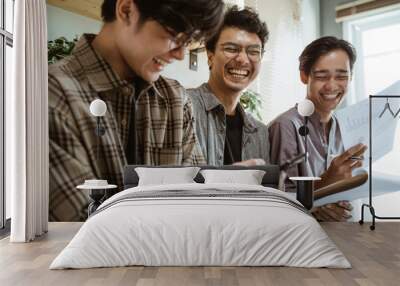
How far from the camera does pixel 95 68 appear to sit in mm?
5188

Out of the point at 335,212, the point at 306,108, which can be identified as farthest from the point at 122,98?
the point at 335,212

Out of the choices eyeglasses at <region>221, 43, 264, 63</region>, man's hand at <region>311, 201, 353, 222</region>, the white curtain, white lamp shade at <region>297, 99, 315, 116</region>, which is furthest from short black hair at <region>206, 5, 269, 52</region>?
man's hand at <region>311, 201, 353, 222</region>

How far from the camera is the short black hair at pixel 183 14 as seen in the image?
5180mm

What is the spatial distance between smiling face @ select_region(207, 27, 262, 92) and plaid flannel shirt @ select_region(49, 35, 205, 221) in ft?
1.59

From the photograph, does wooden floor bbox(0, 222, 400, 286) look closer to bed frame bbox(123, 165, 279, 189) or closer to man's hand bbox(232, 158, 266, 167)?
bed frame bbox(123, 165, 279, 189)

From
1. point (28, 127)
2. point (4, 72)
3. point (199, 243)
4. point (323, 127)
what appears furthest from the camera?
point (323, 127)

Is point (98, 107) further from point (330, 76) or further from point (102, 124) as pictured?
point (330, 76)

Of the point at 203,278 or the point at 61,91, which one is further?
the point at 61,91

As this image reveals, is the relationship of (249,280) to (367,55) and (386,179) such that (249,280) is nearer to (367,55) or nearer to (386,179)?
(386,179)

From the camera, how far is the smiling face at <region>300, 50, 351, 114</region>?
564cm

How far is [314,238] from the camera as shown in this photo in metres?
3.37

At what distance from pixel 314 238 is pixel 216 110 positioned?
242 centimetres

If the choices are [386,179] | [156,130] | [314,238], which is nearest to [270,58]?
[156,130]

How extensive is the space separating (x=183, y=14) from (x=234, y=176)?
1.80m
